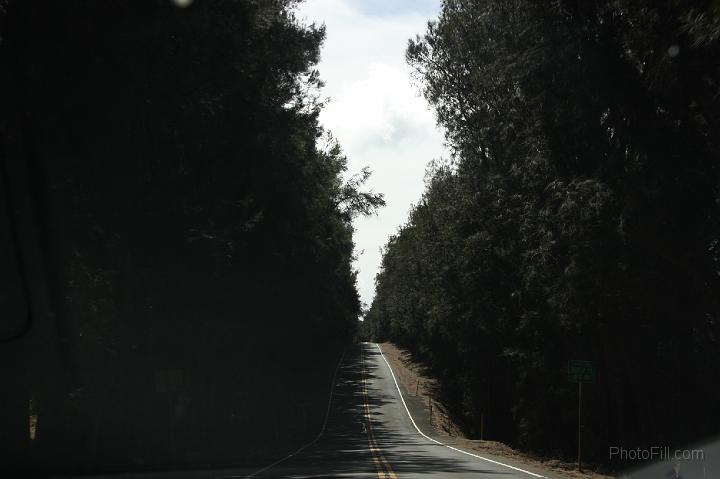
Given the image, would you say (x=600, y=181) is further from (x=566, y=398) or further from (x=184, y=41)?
(x=566, y=398)

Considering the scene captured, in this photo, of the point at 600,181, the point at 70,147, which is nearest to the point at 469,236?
the point at 600,181

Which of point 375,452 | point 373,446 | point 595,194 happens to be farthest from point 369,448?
point 595,194

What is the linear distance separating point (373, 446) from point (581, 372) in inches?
655

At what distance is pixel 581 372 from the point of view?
76.4 ft

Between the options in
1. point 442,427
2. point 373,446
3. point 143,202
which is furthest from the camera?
point 442,427

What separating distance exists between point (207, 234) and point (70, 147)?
6262 millimetres

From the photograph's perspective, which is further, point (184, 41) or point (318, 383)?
point (318, 383)

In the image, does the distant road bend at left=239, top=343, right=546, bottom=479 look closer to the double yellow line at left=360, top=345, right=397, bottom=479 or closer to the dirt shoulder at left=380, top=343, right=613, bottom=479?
the double yellow line at left=360, top=345, right=397, bottom=479

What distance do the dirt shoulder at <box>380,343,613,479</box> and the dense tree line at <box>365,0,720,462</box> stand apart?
353 centimetres

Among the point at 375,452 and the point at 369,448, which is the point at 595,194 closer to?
the point at 375,452

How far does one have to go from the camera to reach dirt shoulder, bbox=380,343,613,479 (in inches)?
969

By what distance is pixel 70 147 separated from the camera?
795 inches

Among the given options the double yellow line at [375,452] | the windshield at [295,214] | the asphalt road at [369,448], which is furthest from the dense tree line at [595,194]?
the double yellow line at [375,452]

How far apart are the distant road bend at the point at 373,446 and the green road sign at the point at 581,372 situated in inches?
124
